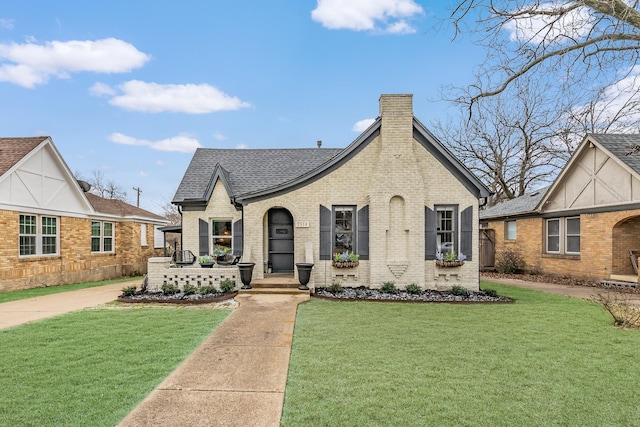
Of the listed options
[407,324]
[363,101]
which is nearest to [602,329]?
[407,324]

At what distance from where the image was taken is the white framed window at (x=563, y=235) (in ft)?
47.2

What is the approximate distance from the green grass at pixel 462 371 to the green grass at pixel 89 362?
1.81 meters

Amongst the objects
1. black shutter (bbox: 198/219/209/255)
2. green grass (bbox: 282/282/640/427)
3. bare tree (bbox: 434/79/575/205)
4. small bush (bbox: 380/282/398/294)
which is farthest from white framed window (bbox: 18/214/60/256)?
bare tree (bbox: 434/79/575/205)

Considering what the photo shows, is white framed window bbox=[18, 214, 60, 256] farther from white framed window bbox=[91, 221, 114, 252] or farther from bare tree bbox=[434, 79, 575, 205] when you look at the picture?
bare tree bbox=[434, 79, 575, 205]

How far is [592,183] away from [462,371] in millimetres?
13542

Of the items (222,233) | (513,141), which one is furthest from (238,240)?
(513,141)

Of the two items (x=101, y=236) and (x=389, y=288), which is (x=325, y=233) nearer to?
(x=389, y=288)

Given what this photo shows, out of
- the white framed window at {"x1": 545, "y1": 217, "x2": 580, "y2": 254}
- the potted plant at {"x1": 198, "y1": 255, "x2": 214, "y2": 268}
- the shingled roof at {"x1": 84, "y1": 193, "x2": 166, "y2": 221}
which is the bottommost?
the potted plant at {"x1": 198, "y1": 255, "x2": 214, "y2": 268}

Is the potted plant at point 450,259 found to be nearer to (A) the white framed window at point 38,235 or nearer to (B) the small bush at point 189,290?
(B) the small bush at point 189,290

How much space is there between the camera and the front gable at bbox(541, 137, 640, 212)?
1221 cm

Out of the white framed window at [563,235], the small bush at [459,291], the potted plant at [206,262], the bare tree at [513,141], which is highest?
the bare tree at [513,141]

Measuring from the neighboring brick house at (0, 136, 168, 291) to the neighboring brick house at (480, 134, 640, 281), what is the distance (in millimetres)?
21177

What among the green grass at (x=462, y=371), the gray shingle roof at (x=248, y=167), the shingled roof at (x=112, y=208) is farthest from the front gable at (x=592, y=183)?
the shingled roof at (x=112, y=208)

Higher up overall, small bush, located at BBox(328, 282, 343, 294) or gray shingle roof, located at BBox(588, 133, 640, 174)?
gray shingle roof, located at BBox(588, 133, 640, 174)
